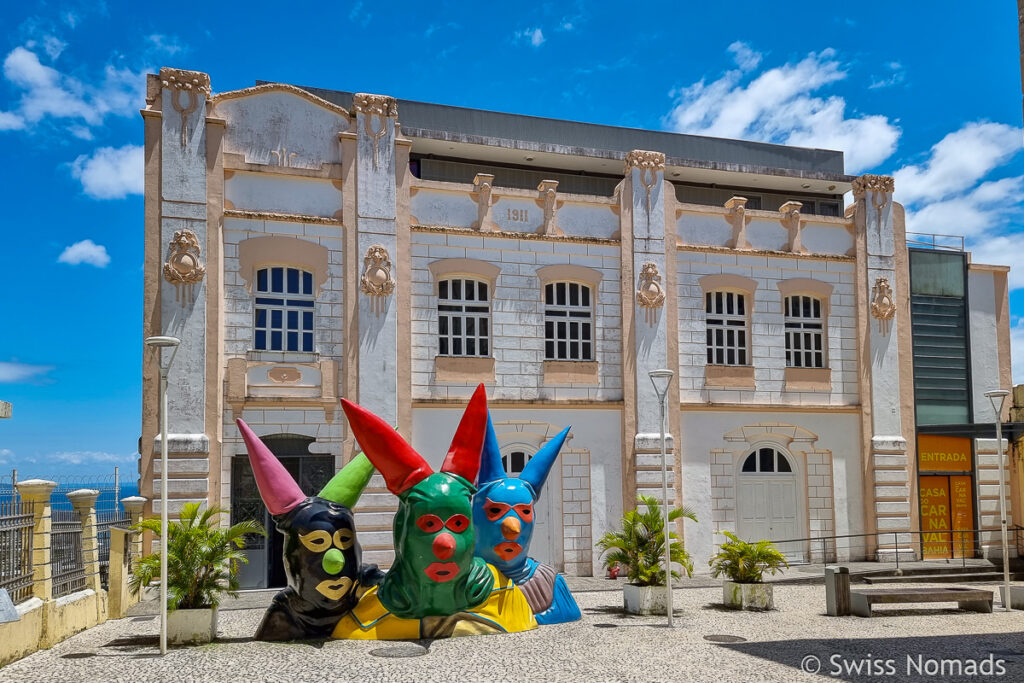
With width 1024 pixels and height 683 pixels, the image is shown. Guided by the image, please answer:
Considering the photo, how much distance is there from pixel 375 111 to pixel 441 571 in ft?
37.4

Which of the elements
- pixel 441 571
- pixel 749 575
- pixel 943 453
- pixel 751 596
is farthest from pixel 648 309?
pixel 441 571

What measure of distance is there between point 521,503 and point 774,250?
1229cm

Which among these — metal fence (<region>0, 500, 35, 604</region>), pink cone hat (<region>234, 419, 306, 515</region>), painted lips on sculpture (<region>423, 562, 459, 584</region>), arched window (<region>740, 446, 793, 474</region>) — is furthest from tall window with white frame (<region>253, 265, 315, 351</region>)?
arched window (<region>740, 446, 793, 474</region>)

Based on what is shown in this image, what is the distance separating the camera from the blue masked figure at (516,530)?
13.6 meters

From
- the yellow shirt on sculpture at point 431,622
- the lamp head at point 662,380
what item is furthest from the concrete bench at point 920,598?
the yellow shirt on sculpture at point 431,622

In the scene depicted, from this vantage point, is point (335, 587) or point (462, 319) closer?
point (335, 587)

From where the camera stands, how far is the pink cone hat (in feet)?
40.9

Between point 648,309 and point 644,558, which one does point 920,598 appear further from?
point 648,309

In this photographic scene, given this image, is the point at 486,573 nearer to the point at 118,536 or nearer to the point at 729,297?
the point at 118,536

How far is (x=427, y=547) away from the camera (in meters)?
12.4

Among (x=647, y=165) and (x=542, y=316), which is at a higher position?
(x=647, y=165)

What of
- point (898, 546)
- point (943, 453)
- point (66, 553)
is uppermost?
point (943, 453)

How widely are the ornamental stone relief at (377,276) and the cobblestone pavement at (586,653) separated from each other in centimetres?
738

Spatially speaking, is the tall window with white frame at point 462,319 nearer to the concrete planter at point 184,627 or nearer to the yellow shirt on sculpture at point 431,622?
the yellow shirt on sculpture at point 431,622
